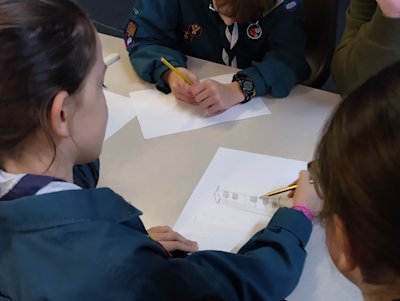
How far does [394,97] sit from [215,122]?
0.71m

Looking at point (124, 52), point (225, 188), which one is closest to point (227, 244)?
point (225, 188)

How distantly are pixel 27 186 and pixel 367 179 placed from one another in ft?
1.45

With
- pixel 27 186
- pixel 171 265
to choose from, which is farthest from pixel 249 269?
pixel 27 186

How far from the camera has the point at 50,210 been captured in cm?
68

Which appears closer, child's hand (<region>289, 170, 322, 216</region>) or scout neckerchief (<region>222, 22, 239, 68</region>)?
child's hand (<region>289, 170, 322, 216</region>)

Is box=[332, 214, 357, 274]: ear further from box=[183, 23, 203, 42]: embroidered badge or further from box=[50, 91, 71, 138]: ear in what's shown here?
box=[183, 23, 203, 42]: embroidered badge

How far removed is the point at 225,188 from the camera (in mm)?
1018

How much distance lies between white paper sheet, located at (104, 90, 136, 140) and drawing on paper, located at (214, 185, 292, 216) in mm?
331

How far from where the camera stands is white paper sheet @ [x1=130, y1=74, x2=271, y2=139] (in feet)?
3.95

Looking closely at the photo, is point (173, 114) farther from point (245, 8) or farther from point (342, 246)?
point (342, 246)

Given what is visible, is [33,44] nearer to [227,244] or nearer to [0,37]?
[0,37]

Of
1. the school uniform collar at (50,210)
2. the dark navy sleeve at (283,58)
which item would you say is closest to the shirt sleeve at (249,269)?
the school uniform collar at (50,210)

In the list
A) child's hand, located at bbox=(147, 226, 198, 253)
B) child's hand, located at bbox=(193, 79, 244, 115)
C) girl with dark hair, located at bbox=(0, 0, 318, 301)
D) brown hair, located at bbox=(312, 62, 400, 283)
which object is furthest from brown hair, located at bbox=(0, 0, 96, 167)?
child's hand, located at bbox=(193, 79, 244, 115)

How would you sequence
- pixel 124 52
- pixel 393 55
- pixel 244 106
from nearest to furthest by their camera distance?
pixel 393 55 < pixel 244 106 < pixel 124 52
